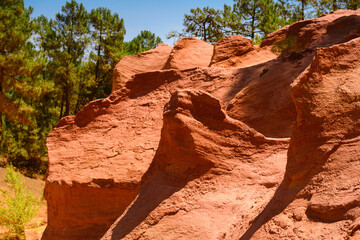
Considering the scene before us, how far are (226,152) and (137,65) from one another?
6881 mm

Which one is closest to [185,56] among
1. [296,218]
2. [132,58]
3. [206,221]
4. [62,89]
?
[132,58]

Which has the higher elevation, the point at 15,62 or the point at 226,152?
the point at 15,62

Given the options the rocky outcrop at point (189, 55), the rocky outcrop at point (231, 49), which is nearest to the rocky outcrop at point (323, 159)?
the rocky outcrop at point (231, 49)

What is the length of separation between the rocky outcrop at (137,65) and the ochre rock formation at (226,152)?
2107 mm

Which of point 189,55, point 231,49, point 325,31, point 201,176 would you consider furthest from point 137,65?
point 201,176

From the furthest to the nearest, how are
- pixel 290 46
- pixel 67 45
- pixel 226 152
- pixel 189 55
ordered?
pixel 67 45
pixel 189 55
pixel 290 46
pixel 226 152

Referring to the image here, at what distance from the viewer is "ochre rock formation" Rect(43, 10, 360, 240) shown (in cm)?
290

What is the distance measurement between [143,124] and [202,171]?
2.76m

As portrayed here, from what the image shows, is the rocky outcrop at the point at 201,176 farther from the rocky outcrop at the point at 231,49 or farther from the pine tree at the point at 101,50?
the pine tree at the point at 101,50

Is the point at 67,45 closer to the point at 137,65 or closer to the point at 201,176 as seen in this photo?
the point at 137,65

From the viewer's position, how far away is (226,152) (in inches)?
180

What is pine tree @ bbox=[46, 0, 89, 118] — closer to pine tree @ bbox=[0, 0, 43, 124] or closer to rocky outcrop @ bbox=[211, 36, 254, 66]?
pine tree @ bbox=[0, 0, 43, 124]

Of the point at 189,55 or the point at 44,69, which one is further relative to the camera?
the point at 44,69

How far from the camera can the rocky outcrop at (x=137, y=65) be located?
10.6 metres
